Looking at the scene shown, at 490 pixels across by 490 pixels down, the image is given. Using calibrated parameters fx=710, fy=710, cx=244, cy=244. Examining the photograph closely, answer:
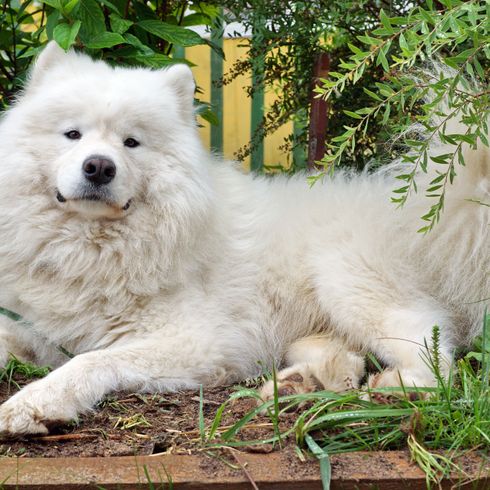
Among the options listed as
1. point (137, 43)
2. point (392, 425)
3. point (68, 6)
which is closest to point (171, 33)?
point (137, 43)

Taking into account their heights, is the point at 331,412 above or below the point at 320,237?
below

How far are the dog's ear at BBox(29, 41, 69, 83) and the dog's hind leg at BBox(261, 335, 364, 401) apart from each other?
5.41ft

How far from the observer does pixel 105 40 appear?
3205mm

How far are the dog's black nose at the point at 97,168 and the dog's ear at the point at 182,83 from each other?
0.63 meters

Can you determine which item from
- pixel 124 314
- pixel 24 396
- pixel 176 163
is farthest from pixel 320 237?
pixel 24 396

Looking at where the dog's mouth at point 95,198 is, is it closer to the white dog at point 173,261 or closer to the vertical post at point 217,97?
the white dog at point 173,261

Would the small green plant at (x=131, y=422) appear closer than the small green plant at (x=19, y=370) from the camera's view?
Yes

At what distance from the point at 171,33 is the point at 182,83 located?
452mm

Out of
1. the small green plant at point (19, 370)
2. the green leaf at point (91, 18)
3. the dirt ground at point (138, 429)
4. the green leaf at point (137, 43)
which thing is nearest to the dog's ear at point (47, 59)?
the green leaf at point (91, 18)

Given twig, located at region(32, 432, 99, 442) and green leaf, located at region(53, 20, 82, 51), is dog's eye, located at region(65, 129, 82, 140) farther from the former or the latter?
twig, located at region(32, 432, 99, 442)

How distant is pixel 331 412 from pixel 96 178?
1271 mm

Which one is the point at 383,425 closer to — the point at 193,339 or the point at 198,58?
the point at 193,339

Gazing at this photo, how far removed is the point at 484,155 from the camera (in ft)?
9.55

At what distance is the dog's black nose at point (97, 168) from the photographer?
2709 mm
